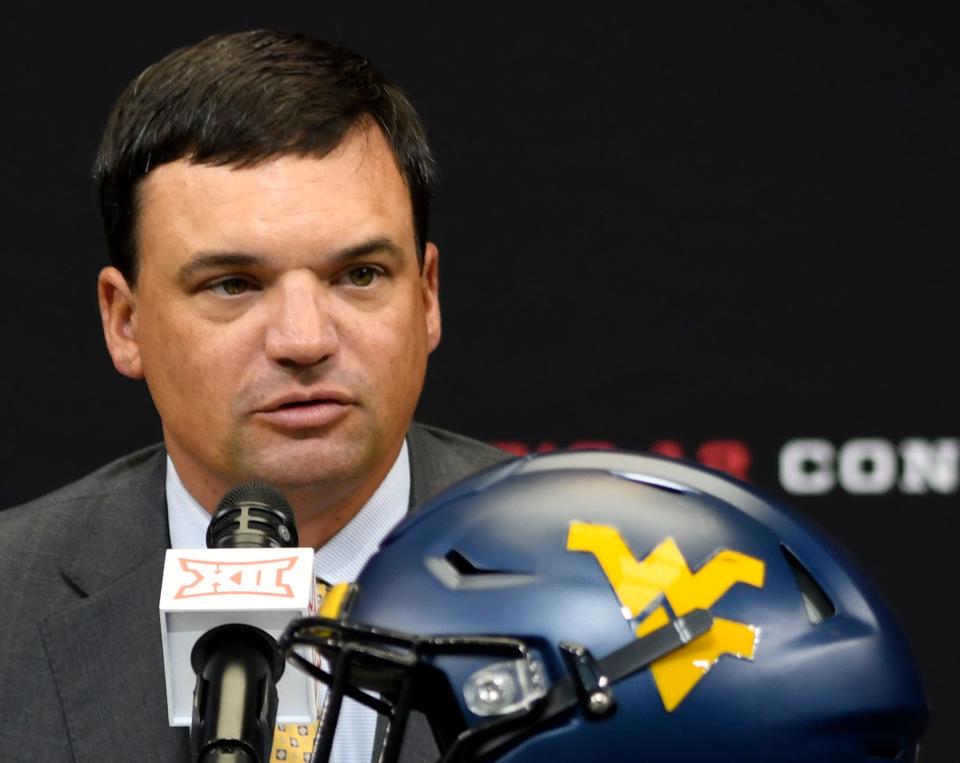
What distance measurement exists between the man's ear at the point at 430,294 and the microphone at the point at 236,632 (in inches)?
30.0

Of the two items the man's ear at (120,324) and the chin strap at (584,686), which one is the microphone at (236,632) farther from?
the man's ear at (120,324)

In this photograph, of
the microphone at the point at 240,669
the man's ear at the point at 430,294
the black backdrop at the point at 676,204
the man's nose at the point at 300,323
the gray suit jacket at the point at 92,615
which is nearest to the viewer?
the microphone at the point at 240,669

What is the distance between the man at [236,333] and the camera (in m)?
1.73

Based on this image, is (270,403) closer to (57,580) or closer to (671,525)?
(57,580)

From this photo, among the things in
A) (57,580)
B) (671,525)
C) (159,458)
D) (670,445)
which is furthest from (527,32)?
(671,525)

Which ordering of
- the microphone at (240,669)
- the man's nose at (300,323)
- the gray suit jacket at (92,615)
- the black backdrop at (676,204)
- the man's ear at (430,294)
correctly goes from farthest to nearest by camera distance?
the black backdrop at (676,204), the man's ear at (430,294), the gray suit jacket at (92,615), the man's nose at (300,323), the microphone at (240,669)

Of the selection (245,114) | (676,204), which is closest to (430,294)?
(245,114)

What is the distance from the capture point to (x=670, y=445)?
7.39 feet

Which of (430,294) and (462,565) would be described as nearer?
(462,565)

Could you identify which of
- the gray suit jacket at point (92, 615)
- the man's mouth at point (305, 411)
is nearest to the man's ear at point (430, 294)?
the gray suit jacket at point (92, 615)

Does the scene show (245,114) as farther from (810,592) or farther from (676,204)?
(810,592)

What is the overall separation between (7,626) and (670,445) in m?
0.84

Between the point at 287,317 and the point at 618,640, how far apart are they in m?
0.71

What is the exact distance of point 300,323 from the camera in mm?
1682
